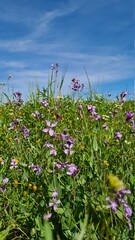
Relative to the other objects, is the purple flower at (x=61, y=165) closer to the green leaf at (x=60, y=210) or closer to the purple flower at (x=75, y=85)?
the green leaf at (x=60, y=210)

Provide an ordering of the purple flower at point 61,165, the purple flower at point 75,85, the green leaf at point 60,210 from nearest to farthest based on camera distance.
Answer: the green leaf at point 60,210, the purple flower at point 61,165, the purple flower at point 75,85

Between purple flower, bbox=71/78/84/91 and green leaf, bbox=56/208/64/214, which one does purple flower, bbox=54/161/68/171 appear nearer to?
green leaf, bbox=56/208/64/214

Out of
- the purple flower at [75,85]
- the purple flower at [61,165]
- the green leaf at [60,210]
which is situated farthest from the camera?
the purple flower at [75,85]

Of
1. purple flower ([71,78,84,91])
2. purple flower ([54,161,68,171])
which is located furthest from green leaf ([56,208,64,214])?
purple flower ([71,78,84,91])

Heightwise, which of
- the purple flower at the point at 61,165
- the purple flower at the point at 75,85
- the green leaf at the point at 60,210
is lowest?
the green leaf at the point at 60,210

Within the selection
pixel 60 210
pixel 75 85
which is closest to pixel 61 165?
pixel 60 210

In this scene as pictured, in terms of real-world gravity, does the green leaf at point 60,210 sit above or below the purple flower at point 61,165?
below

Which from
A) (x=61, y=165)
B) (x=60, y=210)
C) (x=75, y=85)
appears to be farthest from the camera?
(x=75, y=85)

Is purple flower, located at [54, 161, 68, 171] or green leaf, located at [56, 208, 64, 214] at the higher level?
purple flower, located at [54, 161, 68, 171]

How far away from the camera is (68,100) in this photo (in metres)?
6.37

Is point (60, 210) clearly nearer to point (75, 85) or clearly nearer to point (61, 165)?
point (61, 165)

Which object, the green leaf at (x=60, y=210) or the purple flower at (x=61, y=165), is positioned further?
the purple flower at (x=61, y=165)

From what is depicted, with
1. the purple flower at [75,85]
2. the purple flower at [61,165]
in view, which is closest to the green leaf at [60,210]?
the purple flower at [61,165]

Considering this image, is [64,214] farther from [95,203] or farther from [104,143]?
[104,143]
